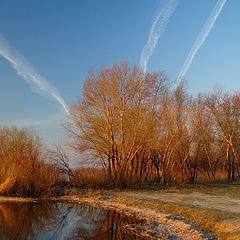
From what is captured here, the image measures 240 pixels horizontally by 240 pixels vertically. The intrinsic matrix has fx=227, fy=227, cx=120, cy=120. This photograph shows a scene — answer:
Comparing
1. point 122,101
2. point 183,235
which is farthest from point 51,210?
point 122,101

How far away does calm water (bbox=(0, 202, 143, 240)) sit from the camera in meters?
5.77

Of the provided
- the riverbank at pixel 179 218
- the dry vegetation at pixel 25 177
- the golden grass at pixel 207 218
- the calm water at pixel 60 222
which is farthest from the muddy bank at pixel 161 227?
the dry vegetation at pixel 25 177

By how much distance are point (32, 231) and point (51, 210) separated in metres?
2.46

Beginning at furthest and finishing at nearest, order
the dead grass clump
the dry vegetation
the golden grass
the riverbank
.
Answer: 1. the dead grass clump
2. the dry vegetation
3. the riverbank
4. the golden grass

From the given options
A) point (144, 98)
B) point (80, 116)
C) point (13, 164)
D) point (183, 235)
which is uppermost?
point (144, 98)

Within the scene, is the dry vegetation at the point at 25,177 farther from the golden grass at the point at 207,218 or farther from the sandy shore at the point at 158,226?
the golden grass at the point at 207,218

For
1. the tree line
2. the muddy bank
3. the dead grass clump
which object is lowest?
the muddy bank

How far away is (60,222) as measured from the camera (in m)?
7.04

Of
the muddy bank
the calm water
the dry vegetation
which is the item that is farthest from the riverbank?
the dry vegetation

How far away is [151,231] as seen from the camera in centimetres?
575

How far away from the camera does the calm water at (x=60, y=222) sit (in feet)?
18.9

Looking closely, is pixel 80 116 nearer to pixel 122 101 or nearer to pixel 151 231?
pixel 122 101

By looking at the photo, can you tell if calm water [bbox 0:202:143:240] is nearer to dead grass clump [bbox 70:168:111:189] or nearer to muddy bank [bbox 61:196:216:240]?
muddy bank [bbox 61:196:216:240]

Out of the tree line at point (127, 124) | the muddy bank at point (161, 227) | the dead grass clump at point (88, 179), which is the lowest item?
the muddy bank at point (161, 227)
